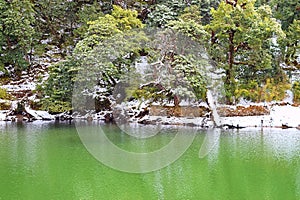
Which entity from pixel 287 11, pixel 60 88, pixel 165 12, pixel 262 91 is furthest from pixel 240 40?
pixel 60 88

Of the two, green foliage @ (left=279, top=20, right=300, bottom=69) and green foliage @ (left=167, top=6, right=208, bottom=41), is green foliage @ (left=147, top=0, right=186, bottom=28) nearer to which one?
green foliage @ (left=167, top=6, right=208, bottom=41)

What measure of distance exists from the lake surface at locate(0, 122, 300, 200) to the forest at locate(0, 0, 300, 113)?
322 cm

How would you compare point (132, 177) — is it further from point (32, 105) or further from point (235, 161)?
point (32, 105)

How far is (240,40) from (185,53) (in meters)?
2.63

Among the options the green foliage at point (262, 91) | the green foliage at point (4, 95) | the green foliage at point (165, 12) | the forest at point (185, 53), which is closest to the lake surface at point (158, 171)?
the green foliage at point (262, 91)

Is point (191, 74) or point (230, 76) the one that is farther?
point (230, 76)

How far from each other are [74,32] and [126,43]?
619cm

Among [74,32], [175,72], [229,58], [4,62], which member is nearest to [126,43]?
[175,72]

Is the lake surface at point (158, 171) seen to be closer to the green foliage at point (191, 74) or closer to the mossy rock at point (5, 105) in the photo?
the green foliage at point (191, 74)

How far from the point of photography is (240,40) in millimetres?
17359

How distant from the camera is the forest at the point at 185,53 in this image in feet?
54.6

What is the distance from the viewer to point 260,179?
935 centimetres

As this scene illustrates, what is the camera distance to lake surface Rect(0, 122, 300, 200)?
27.7 feet

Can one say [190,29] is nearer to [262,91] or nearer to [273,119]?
[262,91]
